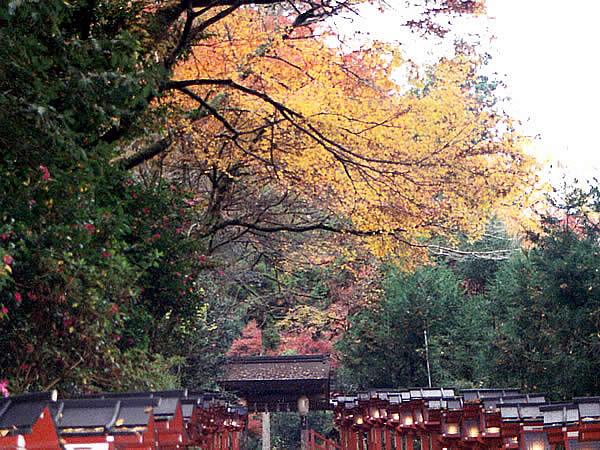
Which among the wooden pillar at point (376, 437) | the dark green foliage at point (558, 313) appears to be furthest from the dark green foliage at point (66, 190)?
the wooden pillar at point (376, 437)

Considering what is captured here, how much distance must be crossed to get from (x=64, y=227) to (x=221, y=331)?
44.8 feet

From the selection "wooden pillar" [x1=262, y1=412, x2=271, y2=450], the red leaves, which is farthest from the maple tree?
"wooden pillar" [x1=262, y1=412, x2=271, y2=450]

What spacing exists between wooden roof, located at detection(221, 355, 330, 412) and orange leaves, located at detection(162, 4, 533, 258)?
1379 cm

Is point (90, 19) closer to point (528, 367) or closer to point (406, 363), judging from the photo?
point (528, 367)

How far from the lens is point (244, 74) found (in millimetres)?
11766

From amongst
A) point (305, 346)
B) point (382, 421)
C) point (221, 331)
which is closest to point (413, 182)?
point (382, 421)

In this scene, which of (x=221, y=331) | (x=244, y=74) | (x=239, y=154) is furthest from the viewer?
(x=221, y=331)

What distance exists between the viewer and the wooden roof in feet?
85.5

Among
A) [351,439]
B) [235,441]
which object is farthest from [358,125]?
[235,441]

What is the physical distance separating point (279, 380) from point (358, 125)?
16118mm

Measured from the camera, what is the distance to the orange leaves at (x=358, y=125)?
11242 millimetres

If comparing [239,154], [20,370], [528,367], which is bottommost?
[20,370]

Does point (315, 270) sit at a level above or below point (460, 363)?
above

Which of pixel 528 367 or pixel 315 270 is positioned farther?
pixel 315 270
